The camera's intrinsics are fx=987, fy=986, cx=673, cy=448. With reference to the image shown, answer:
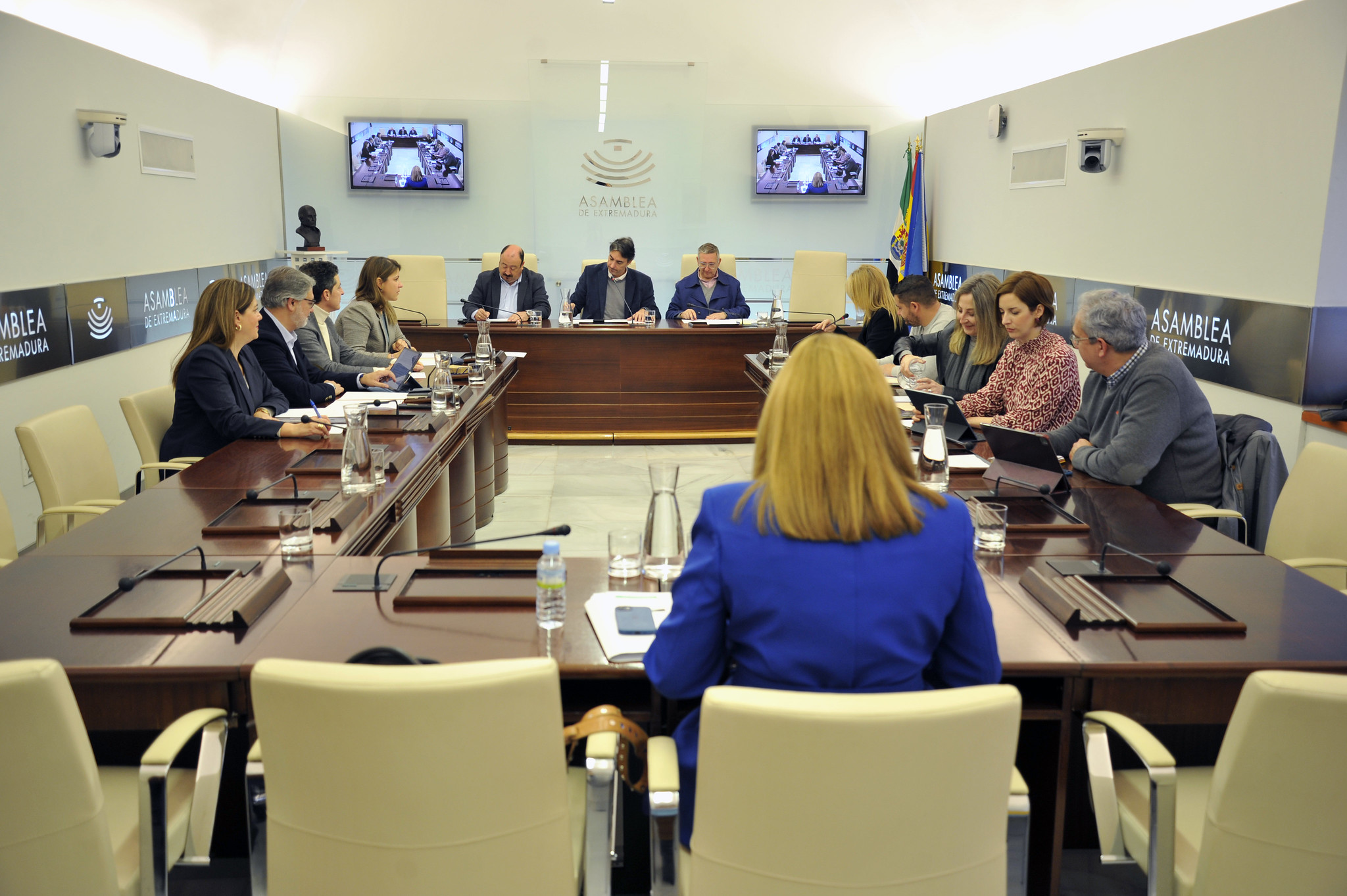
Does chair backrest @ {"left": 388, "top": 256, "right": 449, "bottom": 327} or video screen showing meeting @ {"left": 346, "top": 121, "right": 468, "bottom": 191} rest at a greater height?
video screen showing meeting @ {"left": 346, "top": 121, "right": 468, "bottom": 191}

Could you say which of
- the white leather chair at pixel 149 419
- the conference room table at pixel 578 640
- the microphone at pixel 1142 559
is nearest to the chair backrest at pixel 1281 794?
the conference room table at pixel 578 640

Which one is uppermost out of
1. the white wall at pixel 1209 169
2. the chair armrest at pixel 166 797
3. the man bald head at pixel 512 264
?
the white wall at pixel 1209 169

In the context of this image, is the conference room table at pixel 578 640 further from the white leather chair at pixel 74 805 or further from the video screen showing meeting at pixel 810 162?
the video screen showing meeting at pixel 810 162

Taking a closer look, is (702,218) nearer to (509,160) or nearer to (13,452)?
(509,160)

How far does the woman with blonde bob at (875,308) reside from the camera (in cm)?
583

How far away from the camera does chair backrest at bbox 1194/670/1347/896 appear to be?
54.8 inches

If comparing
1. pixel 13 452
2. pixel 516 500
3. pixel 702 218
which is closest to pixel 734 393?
pixel 516 500

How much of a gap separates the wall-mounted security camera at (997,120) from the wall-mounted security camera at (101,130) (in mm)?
5567

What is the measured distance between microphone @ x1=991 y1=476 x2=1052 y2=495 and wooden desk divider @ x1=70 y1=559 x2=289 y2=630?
188 centimetres

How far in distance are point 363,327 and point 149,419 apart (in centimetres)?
182

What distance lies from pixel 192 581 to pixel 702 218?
24.5 feet

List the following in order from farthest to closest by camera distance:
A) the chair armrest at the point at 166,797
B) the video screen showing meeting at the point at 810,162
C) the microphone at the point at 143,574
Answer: the video screen showing meeting at the point at 810,162 → the microphone at the point at 143,574 → the chair armrest at the point at 166,797

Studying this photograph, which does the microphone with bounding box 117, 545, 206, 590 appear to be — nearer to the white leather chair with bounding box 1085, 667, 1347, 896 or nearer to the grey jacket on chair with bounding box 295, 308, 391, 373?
the white leather chair with bounding box 1085, 667, 1347, 896

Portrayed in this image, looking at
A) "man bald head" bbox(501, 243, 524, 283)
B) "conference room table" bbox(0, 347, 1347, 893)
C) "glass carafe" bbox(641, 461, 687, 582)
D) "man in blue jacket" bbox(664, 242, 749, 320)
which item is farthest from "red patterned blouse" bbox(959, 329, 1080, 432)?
"man bald head" bbox(501, 243, 524, 283)
